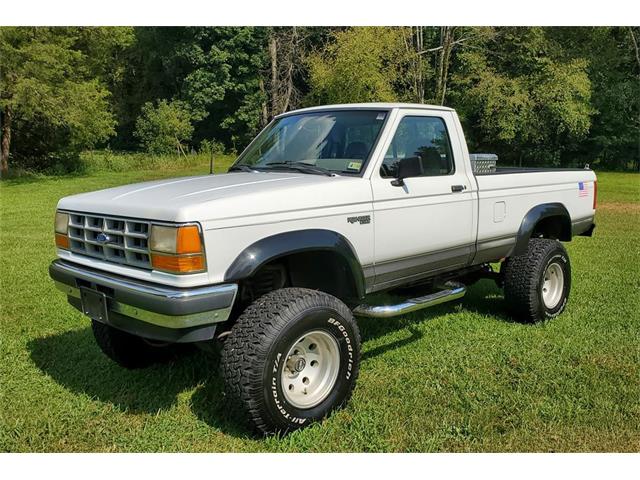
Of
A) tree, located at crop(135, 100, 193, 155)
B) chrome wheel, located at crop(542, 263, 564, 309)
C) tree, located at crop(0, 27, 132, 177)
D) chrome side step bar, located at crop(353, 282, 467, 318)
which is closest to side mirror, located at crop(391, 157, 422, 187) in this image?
chrome side step bar, located at crop(353, 282, 467, 318)

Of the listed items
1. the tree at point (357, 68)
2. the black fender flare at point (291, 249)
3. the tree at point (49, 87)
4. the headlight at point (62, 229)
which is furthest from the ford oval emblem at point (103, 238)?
the tree at point (49, 87)

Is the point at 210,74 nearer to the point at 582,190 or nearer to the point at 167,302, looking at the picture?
the point at 582,190

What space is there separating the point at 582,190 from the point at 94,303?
5.16 metres

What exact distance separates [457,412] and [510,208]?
7.44ft

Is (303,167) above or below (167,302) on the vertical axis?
above

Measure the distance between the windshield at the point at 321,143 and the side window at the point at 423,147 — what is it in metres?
0.19

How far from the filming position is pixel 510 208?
17.2 ft

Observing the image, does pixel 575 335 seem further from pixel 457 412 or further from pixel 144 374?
pixel 144 374

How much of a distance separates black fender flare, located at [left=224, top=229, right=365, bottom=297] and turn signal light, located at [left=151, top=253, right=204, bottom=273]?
19 centimetres

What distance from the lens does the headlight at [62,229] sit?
3908mm

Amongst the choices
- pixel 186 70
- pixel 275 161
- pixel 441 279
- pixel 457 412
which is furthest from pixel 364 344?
pixel 186 70

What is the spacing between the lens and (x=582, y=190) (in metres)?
6.14

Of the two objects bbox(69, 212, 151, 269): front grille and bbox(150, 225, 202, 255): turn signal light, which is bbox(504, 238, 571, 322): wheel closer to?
bbox(150, 225, 202, 255): turn signal light

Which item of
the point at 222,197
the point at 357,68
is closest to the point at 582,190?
the point at 222,197
